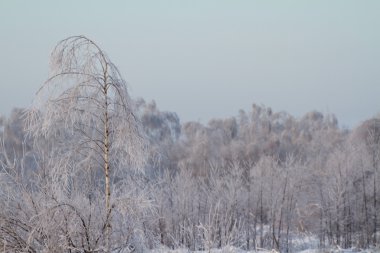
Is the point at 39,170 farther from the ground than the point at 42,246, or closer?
farther from the ground

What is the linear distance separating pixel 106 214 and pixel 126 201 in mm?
413

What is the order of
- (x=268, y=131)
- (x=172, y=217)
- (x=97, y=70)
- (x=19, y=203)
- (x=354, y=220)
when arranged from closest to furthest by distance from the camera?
(x=97, y=70) < (x=19, y=203) < (x=172, y=217) < (x=354, y=220) < (x=268, y=131)

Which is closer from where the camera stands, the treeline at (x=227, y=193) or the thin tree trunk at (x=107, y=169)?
the thin tree trunk at (x=107, y=169)

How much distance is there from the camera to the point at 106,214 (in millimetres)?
7918

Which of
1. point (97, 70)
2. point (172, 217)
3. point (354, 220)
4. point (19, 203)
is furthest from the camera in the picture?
point (354, 220)

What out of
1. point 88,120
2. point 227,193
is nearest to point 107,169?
point 88,120

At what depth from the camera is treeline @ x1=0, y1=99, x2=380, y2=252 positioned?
8445mm

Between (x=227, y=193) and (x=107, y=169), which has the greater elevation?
(x=227, y=193)

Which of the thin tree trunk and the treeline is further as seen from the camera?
the treeline

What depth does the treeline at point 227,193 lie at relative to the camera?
332 inches

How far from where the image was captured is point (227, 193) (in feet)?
97.2

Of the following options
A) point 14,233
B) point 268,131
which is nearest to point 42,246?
point 14,233

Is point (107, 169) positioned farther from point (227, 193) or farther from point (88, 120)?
point (227, 193)

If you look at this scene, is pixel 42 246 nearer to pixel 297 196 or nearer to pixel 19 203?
pixel 19 203
